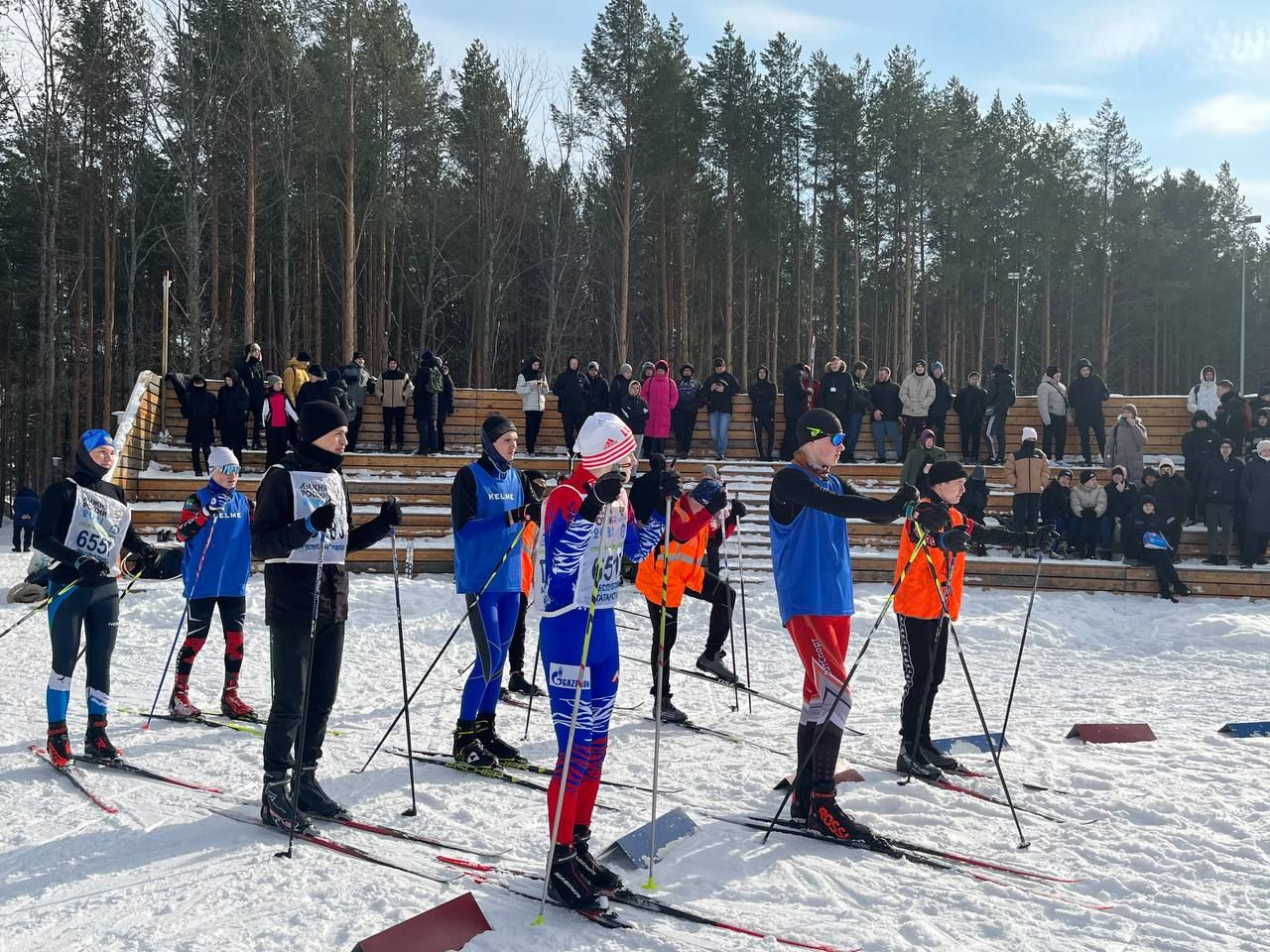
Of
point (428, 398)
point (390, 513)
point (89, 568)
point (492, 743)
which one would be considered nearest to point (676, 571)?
point (492, 743)

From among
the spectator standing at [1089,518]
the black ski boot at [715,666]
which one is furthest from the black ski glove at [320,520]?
the spectator standing at [1089,518]

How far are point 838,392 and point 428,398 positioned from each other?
21.7 feet

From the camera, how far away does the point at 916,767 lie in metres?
5.37

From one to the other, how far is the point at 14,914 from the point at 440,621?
23.7ft

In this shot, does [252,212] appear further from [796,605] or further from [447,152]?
[796,605]

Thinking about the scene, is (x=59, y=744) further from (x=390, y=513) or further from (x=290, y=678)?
(x=390, y=513)

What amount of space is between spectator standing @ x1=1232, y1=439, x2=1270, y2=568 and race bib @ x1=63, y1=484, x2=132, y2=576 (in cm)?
Result: 1328

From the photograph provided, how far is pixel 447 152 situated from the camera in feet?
107

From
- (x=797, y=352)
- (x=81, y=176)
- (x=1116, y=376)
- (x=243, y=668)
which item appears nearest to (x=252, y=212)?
(x=81, y=176)

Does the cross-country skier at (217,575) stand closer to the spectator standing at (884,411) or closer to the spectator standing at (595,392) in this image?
the spectator standing at (595,392)

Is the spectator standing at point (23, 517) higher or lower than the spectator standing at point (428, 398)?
lower

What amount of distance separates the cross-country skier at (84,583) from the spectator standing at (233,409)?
963 cm

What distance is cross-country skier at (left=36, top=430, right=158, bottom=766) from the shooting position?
17.3ft

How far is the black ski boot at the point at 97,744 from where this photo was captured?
533 centimetres
